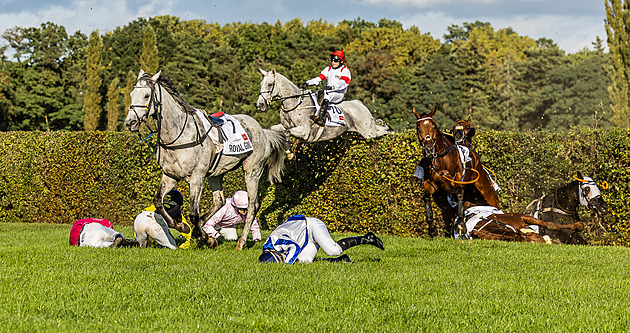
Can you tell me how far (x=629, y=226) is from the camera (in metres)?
12.1

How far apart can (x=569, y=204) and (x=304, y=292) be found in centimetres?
754

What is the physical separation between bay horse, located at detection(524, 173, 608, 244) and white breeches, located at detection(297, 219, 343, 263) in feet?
19.2

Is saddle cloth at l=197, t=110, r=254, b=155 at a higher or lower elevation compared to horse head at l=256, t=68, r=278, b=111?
lower

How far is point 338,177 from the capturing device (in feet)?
46.6

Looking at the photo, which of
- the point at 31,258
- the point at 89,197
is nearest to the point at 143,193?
the point at 89,197

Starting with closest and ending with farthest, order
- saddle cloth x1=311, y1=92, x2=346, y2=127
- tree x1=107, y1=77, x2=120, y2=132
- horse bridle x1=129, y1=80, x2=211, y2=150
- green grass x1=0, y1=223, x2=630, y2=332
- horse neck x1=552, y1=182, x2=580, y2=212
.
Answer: green grass x1=0, y1=223, x2=630, y2=332, horse bridle x1=129, y1=80, x2=211, y2=150, horse neck x1=552, y1=182, x2=580, y2=212, saddle cloth x1=311, y1=92, x2=346, y2=127, tree x1=107, y1=77, x2=120, y2=132

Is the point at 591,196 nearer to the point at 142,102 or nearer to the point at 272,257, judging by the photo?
the point at 272,257

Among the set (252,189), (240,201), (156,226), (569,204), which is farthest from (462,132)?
(156,226)

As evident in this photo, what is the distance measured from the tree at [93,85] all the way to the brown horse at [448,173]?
42639 mm

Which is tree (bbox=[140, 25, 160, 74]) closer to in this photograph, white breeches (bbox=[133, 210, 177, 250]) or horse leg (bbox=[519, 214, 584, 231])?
white breeches (bbox=[133, 210, 177, 250])

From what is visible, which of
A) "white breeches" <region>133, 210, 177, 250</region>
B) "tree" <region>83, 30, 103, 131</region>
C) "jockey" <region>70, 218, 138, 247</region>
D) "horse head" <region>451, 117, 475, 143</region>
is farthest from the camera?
"tree" <region>83, 30, 103, 131</region>

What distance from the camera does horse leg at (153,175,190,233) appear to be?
9.73 m

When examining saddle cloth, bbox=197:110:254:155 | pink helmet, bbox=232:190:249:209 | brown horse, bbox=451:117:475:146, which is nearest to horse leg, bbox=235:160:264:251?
pink helmet, bbox=232:190:249:209

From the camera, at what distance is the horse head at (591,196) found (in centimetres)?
1159
